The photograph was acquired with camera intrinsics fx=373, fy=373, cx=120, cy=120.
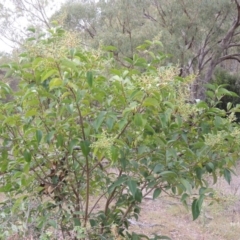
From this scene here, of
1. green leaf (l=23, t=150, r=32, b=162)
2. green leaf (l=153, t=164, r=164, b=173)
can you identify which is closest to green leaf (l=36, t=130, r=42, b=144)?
green leaf (l=23, t=150, r=32, b=162)

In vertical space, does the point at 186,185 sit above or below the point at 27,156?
below

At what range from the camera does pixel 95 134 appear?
3.90 ft

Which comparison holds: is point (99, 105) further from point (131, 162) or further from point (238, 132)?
point (238, 132)

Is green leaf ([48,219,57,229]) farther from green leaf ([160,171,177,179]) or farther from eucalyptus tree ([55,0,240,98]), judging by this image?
eucalyptus tree ([55,0,240,98])

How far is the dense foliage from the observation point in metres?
1.08

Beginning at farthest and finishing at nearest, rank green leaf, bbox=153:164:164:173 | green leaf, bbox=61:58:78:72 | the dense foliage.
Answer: green leaf, bbox=153:164:164:173, the dense foliage, green leaf, bbox=61:58:78:72

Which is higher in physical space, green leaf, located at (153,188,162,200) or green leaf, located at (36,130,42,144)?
green leaf, located at (36,130,42,144)

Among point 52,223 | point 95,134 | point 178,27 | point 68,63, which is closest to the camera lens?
point 68,63

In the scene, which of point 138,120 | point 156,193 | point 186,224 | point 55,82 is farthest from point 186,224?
point 55,82

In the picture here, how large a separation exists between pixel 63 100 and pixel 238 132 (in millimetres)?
566

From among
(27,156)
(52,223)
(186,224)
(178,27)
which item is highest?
(178,27)

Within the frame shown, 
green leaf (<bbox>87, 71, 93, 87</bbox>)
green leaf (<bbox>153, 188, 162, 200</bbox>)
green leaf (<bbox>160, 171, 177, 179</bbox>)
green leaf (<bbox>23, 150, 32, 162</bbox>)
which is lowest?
green leaf (<bbox>153, 188, 162, 200</bbox>)

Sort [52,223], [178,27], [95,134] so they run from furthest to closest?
[178,27] < [52,223] < [95,134]

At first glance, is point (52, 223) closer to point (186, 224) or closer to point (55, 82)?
point (55, 82)
